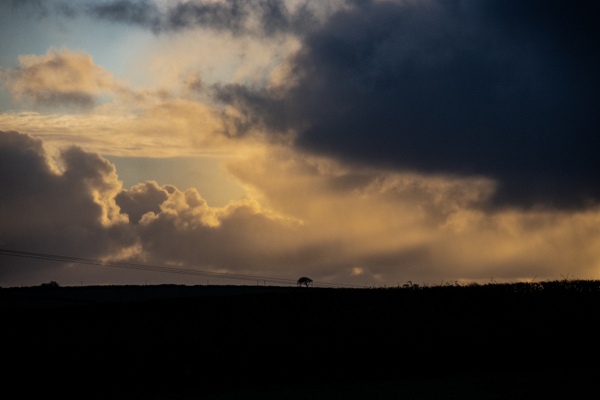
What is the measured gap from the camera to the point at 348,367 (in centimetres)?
2489

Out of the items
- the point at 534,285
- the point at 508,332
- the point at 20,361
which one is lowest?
the point at 20,361

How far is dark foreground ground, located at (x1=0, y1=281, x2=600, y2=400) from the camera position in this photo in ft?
71.5

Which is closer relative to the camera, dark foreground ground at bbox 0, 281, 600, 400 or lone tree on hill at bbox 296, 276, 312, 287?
dark foreground ground at bbox 0, 281, 600, 400

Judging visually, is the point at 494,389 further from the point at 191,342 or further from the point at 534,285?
the point at 534,285

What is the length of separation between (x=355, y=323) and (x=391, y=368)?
4131 mm

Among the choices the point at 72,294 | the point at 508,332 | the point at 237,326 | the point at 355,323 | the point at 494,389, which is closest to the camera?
the point at 494,389

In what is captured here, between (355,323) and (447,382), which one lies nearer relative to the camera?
(447,382)

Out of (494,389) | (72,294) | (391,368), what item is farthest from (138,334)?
(72,294)

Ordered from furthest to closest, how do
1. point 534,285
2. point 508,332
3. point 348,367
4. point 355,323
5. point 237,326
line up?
point 534,285 < point 237,326 < point 355,323 < point 508,332 < point 348,367

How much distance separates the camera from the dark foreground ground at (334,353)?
21797 mm

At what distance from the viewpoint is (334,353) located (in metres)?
25.8

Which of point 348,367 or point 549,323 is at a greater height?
point 549,323

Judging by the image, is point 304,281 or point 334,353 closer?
point 334,353

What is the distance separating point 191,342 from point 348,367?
8208 millimetres
